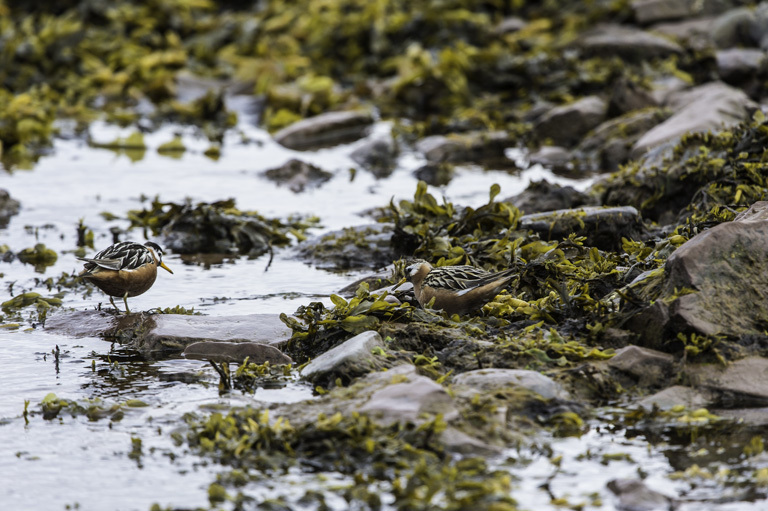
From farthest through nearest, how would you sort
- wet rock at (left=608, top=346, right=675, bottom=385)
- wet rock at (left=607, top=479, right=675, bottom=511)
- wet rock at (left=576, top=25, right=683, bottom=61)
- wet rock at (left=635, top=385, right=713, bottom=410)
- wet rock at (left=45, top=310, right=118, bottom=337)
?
wet rock at (left=576, top=25, right=683, bottom=61)
wet rock at (left=45, top=310, right=118, bottom=337)
wet rock at (left=608, top=346, right=675, bottom=385)
wet rock at (left=635, top=385, right=713, bottom=410)
wet rock at (left=607, top=479, right=675, bottom=511)

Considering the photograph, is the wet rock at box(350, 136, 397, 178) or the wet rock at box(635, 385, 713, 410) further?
the wet rock at box(350, 136, 397, 178)

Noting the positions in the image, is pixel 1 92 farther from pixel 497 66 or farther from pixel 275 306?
pixel 275 306

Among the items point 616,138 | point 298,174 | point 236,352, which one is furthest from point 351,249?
point 616,138

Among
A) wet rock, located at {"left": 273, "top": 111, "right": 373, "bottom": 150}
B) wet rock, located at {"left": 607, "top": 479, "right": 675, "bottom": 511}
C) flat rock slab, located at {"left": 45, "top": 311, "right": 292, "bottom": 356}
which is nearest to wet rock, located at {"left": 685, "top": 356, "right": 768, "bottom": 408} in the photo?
wet rock, located at {"left": 607, "top": 479, "right": 675, "bottom": 511}

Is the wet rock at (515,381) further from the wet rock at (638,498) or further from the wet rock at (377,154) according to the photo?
the wet rock at (377,154)

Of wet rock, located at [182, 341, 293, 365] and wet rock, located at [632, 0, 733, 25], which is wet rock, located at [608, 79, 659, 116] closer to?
wet rock, located at [632, 0, 733, 25]

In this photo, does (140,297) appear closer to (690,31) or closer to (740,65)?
(740,65)

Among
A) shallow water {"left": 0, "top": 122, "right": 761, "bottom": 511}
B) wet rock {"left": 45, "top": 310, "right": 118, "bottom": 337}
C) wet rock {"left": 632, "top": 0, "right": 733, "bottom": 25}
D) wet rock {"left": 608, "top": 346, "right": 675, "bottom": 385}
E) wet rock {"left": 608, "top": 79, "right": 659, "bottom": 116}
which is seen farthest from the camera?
wet rock {"left": 632, "top": 0, "right": 733, "bottom": 25}

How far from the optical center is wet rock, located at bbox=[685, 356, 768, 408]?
4277 millimetres

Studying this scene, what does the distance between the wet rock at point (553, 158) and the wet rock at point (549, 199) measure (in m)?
2.80

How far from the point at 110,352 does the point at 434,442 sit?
244 cm

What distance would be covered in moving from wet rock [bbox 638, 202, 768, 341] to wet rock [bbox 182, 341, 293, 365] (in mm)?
2023

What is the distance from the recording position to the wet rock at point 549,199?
7965 millimetres

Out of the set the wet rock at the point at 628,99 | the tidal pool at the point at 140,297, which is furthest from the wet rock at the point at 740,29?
the tidal pool at the point at 140,297
